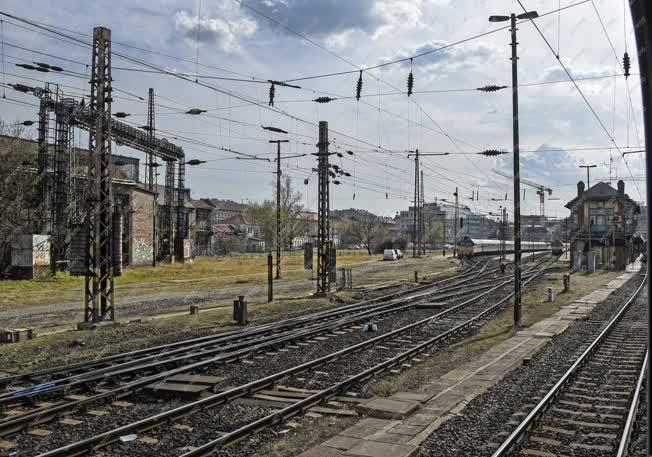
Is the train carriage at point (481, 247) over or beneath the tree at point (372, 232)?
beneath

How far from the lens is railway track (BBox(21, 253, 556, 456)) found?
26.4ft

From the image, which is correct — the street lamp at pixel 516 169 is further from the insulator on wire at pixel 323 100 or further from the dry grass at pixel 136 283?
the dry grass at pixel 136 283

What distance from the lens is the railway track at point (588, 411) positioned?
7.97m

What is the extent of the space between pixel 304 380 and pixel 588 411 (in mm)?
5309

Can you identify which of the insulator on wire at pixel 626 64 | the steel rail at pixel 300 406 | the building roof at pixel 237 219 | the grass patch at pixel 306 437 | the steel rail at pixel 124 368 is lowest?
the grass patch at pixel 306 437

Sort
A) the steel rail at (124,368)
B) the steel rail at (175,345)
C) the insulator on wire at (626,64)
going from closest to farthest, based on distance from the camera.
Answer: the steel rail at (124,368), the steel rail at (175,345), the insulator on wire at (626,64)

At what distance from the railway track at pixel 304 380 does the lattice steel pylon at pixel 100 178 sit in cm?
732

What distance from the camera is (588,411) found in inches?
387

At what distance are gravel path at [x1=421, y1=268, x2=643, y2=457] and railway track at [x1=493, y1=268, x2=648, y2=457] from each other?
0.30 meters

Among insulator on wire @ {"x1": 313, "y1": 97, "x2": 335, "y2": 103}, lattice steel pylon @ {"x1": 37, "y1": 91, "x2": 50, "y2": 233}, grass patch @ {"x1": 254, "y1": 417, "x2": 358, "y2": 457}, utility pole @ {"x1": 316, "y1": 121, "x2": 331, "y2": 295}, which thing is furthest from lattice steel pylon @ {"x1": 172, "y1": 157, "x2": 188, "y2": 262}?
grass patch @ {"x1": 254, "y1": 417, "x2": 358, "y2": 457}

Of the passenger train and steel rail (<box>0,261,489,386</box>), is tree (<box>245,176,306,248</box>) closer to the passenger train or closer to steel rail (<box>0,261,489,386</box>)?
the passenger train

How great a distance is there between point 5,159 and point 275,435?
3898cm

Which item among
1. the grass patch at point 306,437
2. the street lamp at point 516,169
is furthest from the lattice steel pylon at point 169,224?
the grass patch at point 306,437

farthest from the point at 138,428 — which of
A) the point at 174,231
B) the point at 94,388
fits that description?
the point at 174,231
